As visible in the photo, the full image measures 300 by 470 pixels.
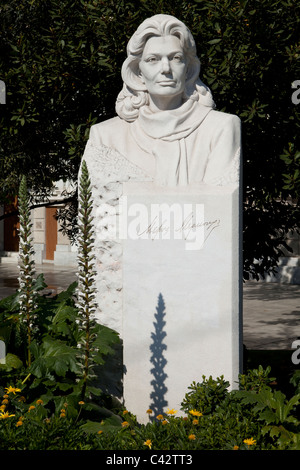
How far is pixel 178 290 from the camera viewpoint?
192 inches

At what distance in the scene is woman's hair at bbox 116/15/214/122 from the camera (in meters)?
5.24

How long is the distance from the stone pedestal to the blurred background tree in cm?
189

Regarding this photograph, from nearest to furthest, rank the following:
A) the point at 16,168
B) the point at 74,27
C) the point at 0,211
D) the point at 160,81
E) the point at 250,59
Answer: the point at 160,81 < the point at 250,59 < the point at 74,27 < the point at 16,168 < the point at 0,211

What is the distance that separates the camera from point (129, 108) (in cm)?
548

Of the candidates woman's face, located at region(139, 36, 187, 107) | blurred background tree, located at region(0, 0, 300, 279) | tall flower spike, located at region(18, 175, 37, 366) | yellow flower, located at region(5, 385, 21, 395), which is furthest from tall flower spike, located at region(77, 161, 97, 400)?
blurred background tree, located at region(0, 0, 300, 279)

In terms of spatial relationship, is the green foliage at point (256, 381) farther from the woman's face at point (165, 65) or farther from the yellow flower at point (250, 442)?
the woman's face at point (165, 65)

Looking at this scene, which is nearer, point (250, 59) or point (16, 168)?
point (250, 59)

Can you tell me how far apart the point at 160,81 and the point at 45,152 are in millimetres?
3375

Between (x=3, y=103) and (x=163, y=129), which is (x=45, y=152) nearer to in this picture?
(x=3, y=103)

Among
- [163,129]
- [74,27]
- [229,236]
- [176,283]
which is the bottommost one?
[176,283]

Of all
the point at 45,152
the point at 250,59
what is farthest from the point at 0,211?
the point at 250,59
